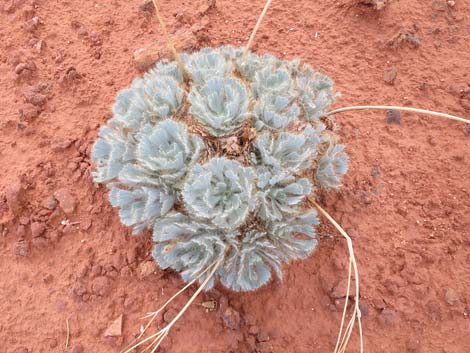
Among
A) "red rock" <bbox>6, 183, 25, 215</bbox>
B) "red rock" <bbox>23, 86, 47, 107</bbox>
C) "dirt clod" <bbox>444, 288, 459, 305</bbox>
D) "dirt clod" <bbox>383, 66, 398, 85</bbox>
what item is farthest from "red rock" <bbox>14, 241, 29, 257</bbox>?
"dirt clod" <bbox>383, 66, 398, 85</bbox>

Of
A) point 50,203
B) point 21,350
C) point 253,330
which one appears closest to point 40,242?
point 50,203

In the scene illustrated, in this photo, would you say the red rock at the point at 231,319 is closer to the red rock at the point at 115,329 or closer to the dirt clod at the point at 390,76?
the red rock at the point at 115,329

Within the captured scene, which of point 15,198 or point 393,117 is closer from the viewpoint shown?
point 15,198

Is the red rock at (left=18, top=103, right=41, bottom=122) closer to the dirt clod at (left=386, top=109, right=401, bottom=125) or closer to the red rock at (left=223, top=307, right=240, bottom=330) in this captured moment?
the red rock at (left=223, top=307, right=240, bottom=330)

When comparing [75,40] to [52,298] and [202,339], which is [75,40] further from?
[202,339]

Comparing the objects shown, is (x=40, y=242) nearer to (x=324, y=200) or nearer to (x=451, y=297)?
(x=324, y=200)

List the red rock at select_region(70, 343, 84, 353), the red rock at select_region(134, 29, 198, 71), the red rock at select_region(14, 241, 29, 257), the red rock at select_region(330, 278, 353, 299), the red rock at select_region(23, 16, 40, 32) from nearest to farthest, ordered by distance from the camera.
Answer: the red rock at select_region(70, 343, 84, 353) → the red rock at select_region(330, 278, 353, 299) → the red rock at select_region(14, 241, 29, 257) → the red rock at select_region(134, 29, 198, 71) → the red rock at select_region(23, 16, 40, 32)
